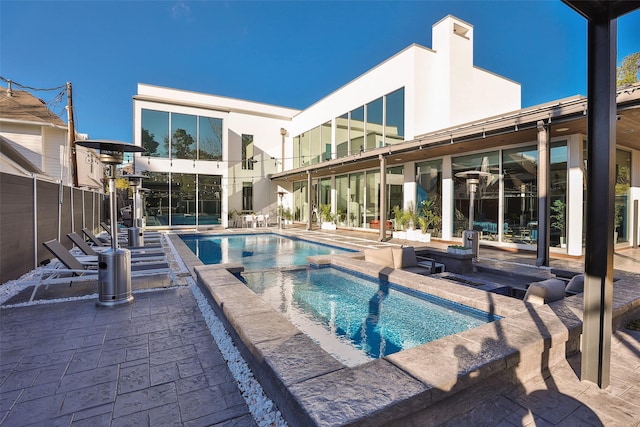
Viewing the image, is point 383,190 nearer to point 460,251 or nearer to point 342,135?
point 460,251

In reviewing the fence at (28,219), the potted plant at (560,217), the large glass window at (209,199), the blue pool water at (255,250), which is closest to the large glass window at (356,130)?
the blue pool water at (255,250)

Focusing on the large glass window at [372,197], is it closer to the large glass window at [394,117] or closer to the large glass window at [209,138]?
the large glass window at [394,117]

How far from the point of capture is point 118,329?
3514 mm

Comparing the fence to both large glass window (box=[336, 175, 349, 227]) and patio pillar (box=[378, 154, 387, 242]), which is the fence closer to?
patio pillar (box=[378, 154, 387, 242])

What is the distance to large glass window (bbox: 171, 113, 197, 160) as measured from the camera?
1739cm

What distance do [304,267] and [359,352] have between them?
378cm

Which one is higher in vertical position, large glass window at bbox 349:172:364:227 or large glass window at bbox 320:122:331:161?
large glass window at bbox 320:122:331:161

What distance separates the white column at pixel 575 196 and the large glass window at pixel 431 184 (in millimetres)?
4118

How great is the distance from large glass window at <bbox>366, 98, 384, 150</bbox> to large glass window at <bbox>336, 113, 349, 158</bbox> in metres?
1.66

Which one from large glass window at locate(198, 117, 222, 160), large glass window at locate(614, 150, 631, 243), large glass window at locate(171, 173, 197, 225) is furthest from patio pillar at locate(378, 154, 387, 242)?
large glass window at locate(171, 173, 197, 225)

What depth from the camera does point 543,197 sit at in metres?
7.04

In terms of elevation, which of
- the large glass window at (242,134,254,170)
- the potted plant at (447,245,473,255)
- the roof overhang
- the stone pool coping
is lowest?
the stone pool coping

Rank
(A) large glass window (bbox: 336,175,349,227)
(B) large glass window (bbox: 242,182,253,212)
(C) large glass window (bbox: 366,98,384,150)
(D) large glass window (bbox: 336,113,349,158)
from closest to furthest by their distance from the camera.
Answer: (C) large glass window (bbox: 366,98,384,150) < (D) large glass window (bbox: 336,113,349,158) < (A) large glass window (bbox: 336,175,349,227) < (B) large glass window (bbox: 242,182,253,212)

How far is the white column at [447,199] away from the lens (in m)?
11.5
